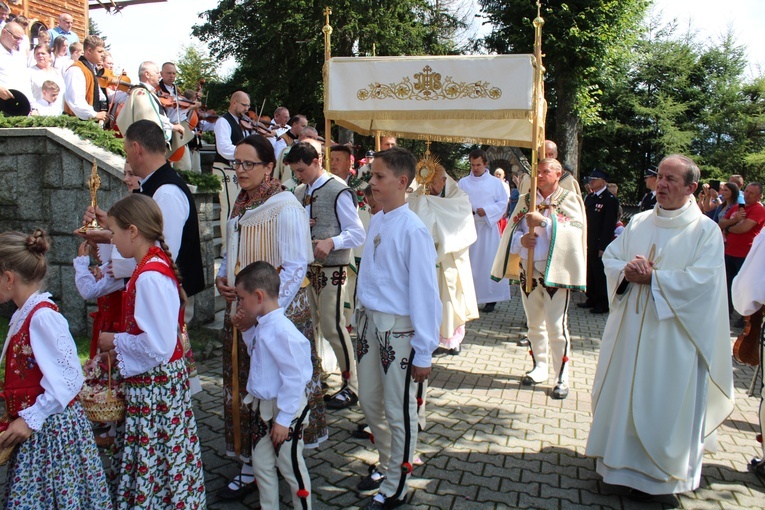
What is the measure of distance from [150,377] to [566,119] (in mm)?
19355

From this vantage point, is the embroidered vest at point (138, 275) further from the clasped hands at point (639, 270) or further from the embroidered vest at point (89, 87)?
the embroidered vest at point (89, 87)

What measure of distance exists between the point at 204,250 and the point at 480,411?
148 inches

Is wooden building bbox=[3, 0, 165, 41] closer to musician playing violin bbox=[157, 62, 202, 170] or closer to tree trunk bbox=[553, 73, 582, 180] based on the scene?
musician playing violin bbox=[157, 62, 202, 170]

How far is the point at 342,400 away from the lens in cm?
514

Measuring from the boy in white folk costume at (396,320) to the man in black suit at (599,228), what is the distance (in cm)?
689

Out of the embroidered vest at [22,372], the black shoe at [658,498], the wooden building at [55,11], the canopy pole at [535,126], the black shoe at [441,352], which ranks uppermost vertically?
the wooden building at [55,11]

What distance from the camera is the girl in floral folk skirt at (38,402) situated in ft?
8.60

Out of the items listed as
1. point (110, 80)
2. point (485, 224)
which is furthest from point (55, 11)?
point (485, 224)

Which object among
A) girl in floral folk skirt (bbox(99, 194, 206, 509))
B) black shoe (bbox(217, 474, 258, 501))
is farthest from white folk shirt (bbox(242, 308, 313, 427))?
black shoe (bbox(217, 474, 258, 501))

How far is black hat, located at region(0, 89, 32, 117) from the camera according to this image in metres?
7.53

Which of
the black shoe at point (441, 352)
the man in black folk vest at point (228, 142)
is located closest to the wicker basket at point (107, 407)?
the black shoe at point (441, 352)

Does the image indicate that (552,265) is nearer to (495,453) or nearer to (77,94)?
(495,453)

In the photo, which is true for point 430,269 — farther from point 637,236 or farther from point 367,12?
point 367,12

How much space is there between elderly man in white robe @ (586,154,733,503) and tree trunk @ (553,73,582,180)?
16.5 m
